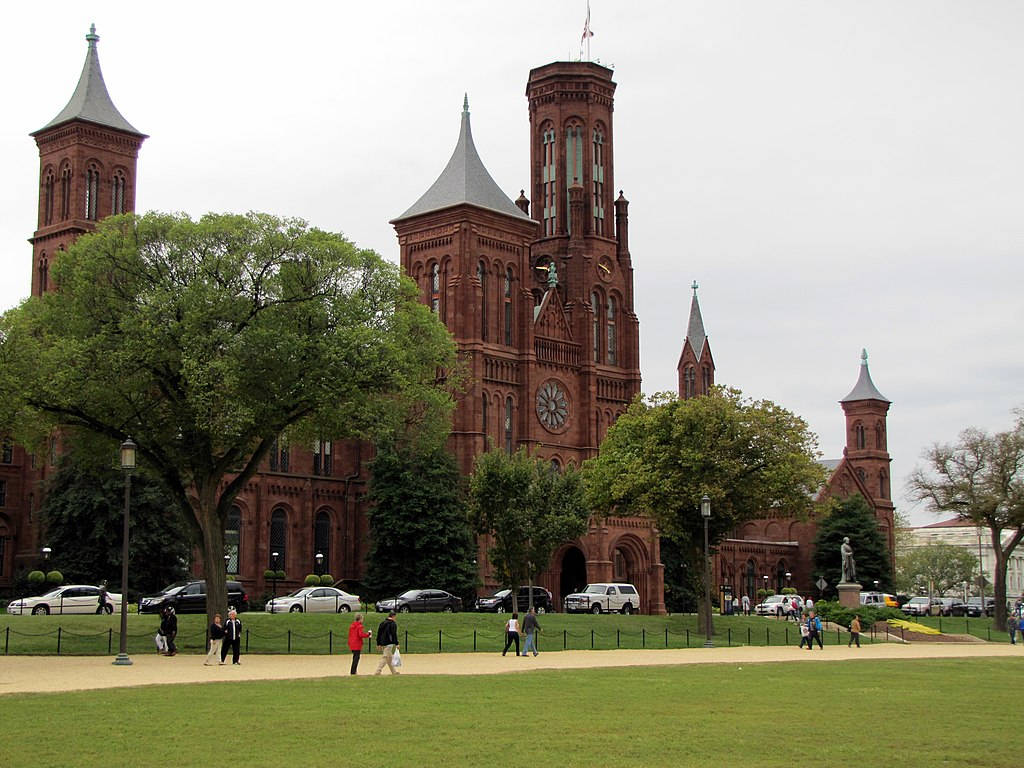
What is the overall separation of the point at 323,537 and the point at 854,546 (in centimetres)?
4651

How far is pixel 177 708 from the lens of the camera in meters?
22.2

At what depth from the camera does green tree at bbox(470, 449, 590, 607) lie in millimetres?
61438

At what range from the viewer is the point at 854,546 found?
355 ft

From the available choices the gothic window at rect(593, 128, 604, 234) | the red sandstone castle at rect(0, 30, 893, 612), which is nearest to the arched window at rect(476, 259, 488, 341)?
the red sandstone castle at rect(0, 30, 893, 612)

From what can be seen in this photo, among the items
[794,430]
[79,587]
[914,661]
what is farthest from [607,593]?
[914,661]

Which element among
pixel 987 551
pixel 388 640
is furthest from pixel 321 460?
pixel 987 551

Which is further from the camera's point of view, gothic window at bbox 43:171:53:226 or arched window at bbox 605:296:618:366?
arched window at bbox 605:296:618:366

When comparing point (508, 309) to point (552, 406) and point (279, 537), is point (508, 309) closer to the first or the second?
point (552, 406)

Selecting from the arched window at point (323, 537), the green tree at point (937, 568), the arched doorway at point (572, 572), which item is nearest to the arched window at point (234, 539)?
the arched window at point (323, 537)

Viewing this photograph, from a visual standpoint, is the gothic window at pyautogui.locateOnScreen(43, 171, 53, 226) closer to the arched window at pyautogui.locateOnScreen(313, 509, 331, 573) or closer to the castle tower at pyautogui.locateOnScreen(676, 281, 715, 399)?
the arched window at pyautogui.locateOnScreen(313, 509, 331, 573)

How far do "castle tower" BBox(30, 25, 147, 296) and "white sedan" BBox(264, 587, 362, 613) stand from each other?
28.6m

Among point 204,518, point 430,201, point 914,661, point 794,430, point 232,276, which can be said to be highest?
point 430,201

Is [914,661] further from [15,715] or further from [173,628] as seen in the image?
[15,715]

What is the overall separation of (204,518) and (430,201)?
45680 mm
